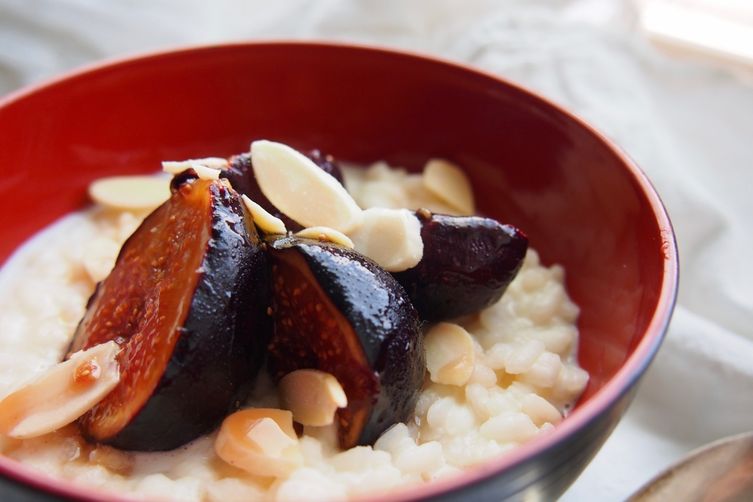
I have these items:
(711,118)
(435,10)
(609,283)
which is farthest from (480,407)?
(435,10)

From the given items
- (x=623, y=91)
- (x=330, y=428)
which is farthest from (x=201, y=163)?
(x=623, y=91)

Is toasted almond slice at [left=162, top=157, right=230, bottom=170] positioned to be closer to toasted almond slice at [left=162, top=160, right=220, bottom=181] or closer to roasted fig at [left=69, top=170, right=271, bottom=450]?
toasted almond slice at [left=162, top=160, right=220, bottom=181]

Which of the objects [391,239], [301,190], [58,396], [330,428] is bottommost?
[330,428]

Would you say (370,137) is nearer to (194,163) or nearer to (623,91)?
(194,163)

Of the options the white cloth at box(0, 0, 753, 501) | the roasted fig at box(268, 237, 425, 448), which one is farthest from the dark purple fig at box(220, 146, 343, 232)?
the white cloth at box(0, 0, 753, 501)

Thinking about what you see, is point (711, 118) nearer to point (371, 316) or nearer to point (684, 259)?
point (684, 259)

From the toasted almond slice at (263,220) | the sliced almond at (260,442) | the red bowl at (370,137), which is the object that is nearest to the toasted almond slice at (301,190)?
the toasted almond slice at (263,220)
